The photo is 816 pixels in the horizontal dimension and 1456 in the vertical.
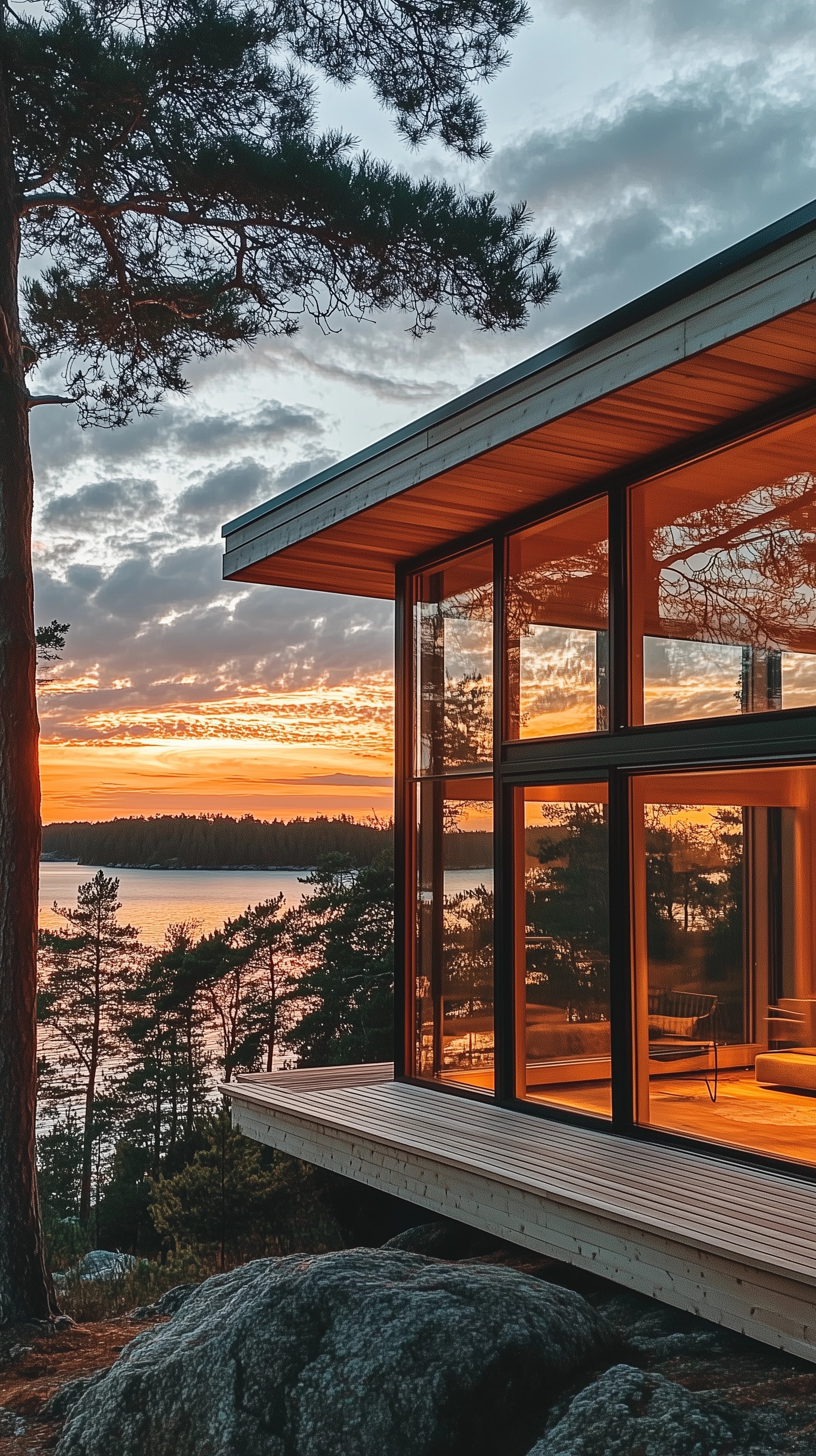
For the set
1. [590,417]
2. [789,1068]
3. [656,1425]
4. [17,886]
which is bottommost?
[656,1425]

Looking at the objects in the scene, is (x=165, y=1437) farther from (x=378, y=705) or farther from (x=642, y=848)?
(x=378, y=705)

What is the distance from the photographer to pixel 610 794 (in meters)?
6.26

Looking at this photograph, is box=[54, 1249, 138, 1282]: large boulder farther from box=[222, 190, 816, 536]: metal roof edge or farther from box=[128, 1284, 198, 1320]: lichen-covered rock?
box=[222, 190, 816, 536]: metal roof edge

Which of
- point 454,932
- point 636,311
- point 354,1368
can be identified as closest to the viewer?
point 354,1368

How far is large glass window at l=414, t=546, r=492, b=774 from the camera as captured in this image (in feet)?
24.2

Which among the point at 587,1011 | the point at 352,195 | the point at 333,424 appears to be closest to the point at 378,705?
the point at 333,424

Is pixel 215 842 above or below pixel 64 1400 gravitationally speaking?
above

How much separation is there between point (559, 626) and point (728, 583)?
1.26 metres

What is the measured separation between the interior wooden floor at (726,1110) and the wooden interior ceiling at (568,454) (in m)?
3.13

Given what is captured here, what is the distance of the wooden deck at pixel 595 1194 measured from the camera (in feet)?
14.1

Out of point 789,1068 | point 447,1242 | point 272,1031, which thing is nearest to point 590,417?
point 789,1068

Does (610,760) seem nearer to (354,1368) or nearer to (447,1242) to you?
(447,1242)

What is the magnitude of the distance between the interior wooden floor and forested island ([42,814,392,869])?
14.6 m

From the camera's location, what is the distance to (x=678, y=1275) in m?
4.60
